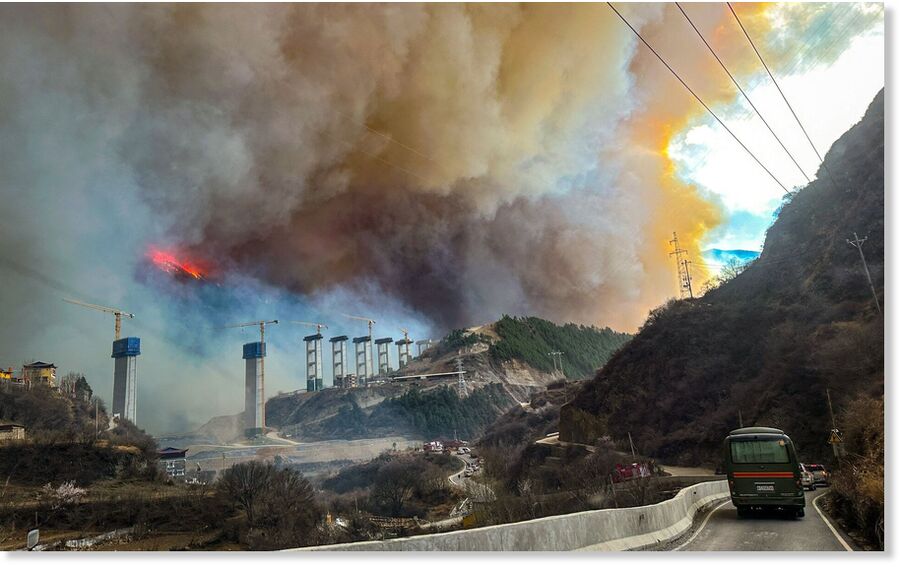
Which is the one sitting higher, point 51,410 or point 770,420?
point 51,410

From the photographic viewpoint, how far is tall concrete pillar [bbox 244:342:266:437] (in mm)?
42875

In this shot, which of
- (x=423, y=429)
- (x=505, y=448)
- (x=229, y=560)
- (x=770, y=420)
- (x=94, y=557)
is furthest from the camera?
(x=423, y=429)

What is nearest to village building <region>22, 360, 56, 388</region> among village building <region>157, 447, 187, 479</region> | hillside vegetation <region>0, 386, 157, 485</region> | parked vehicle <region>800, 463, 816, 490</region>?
hillside vegetation <region>0, 386, 157, 485</region>

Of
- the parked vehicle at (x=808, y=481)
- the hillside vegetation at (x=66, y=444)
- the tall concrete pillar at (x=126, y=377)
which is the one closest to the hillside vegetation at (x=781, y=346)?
the parked vehicle at (x=808, y=481)

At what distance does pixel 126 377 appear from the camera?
30172 millimetres

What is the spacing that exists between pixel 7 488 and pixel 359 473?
2543 centimetres

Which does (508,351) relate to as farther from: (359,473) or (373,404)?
(359,473)

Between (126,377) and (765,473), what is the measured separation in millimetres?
32036

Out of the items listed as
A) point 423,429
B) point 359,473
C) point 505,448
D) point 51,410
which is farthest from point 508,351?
point 51,410

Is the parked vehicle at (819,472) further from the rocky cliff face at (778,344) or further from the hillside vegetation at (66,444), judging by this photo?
the hillside vegetation at (66,444)

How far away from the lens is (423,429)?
70938mm

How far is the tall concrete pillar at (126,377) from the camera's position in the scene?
27.8m

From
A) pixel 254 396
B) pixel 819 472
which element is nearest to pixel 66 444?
pixel 254 396

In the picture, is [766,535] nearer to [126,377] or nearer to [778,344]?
[778,344]
